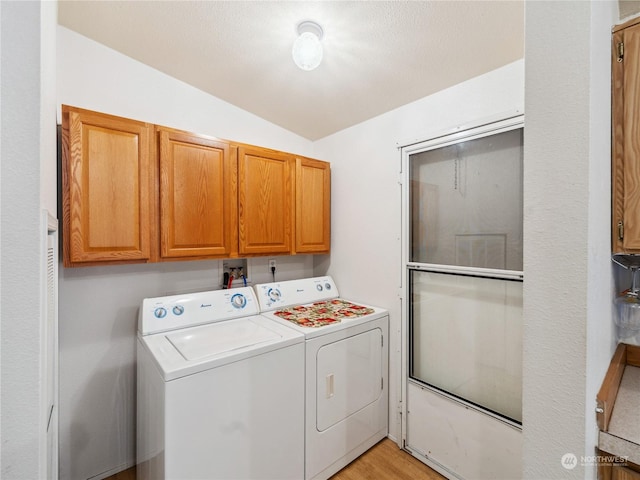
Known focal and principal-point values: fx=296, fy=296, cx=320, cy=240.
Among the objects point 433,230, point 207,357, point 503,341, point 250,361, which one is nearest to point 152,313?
point 207,357

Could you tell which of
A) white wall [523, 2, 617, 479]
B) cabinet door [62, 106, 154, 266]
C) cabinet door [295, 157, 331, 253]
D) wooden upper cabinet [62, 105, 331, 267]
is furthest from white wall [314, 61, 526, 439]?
cabinet door [62, 106, 154, 266]

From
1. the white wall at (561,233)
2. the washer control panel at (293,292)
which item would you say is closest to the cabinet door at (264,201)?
the washer control panel at (293,292)

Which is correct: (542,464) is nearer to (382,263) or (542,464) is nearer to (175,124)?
(382,263)

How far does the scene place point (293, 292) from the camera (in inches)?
95.5

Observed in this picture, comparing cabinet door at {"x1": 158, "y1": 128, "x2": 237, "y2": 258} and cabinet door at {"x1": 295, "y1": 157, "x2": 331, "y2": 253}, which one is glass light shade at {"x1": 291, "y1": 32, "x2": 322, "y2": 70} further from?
cabinet door at {"x1": 295, "y1": 157, "x2": 331, "y2": 253}

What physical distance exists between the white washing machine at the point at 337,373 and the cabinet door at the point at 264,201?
1.16ft

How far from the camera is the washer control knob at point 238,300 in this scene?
2111mm

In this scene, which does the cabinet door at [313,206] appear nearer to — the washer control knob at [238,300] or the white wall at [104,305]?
the washer control knob at [238,300]

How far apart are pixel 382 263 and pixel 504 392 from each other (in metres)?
1.08

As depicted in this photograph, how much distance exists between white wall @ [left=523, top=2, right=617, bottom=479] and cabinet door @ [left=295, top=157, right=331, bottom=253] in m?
1.80

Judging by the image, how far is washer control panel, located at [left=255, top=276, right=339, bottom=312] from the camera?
2.27 meters

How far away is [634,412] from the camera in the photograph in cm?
93

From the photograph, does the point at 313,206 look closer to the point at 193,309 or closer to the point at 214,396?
the point at 193,309

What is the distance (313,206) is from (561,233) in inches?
77.1
